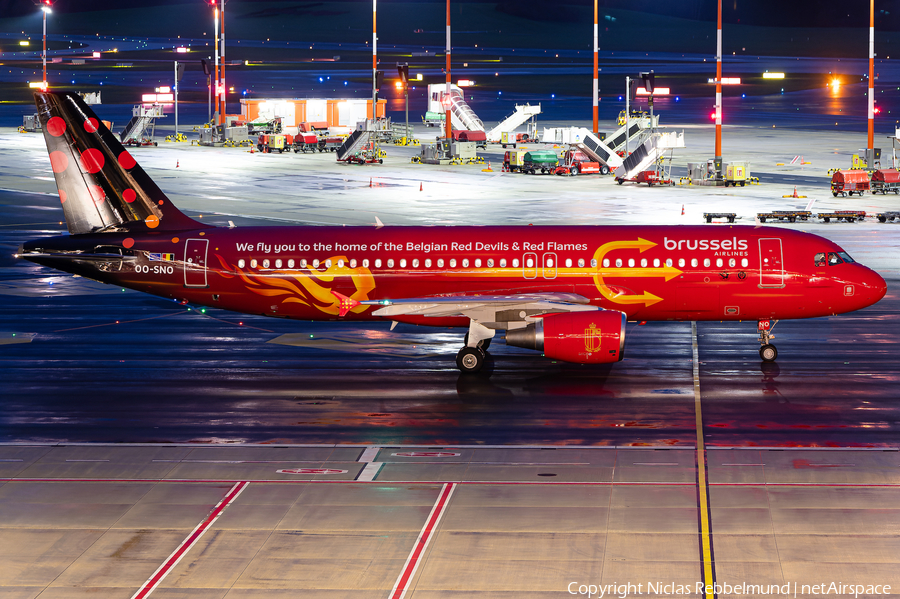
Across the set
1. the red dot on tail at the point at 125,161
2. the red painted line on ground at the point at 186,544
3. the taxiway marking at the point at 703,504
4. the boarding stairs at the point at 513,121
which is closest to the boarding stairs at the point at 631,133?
the boarding stairs at the point at 513,121

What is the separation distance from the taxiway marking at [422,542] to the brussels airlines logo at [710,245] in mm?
14833

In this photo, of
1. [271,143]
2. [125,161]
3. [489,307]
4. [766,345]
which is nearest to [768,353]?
[766,345]

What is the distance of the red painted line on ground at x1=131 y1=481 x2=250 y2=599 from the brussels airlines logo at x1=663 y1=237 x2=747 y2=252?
696 inches

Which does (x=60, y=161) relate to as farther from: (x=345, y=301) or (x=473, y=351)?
(x=473, y=351)

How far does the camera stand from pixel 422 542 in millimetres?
22031

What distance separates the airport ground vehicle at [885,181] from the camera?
271 feet

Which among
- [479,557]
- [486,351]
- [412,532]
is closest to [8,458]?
[412,532]

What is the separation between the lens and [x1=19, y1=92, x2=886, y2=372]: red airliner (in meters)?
36.4

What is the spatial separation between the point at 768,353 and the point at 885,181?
51933 millimetres

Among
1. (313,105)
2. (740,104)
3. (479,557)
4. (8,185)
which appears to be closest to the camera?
(479,557)

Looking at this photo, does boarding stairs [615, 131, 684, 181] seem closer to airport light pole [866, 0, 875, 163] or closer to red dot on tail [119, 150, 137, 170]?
airport light pole [866, 0, 875, 163]

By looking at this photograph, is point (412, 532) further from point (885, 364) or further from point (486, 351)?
point (885, 364)

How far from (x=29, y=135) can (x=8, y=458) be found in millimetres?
117231

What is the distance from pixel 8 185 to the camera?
91.6 metres
